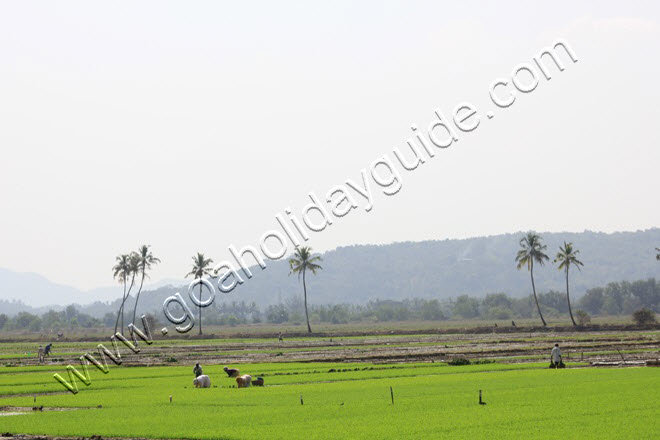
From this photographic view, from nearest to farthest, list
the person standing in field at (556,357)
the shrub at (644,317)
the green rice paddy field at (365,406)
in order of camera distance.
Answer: the green rice paddy field at (365,406), the person standing in field at (556,357), the shrub at (644,317)

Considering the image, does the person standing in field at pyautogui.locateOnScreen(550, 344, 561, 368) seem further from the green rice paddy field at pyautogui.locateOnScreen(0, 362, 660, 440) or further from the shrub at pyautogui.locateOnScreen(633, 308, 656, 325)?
the shrub at pyautogui.locateOnScreen(633, 308, 656, 325)

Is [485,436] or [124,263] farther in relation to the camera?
[124,263]

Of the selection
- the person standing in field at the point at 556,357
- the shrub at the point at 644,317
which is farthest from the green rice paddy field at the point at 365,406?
the shrub at the point at 644,317

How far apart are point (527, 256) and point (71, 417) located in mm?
112858

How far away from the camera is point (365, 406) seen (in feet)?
102

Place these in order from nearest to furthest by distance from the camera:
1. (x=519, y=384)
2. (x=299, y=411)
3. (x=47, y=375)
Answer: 1. (x=299, y=411)
2. (x=519, y=384)
3. (x=47, y=375)

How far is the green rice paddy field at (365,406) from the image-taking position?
2481 centimetres

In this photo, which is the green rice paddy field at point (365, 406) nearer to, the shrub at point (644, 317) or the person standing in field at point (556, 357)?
the person standing in field at point (556, 357)

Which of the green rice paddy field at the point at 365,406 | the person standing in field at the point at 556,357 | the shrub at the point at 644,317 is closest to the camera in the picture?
the green rice paddy field at the point at 365,406

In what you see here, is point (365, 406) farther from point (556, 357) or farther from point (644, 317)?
point (644, 317)

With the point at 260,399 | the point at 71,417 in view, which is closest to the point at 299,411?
the point at 260,399

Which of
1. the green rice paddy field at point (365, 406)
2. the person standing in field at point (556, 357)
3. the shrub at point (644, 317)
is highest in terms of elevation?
the shrub at point (644, 317)

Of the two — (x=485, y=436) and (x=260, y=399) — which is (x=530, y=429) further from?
(x=260, y=399)

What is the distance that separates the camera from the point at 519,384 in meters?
37.6
